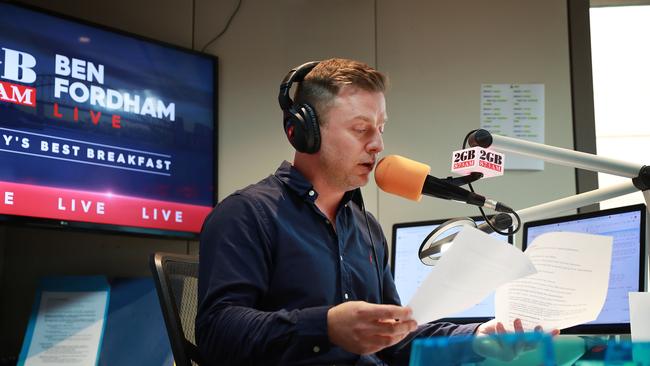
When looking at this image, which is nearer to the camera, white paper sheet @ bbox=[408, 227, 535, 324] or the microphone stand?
white paper sheet @ bbox=[408, 227, 535, 324]

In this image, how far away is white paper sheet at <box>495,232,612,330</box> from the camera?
1.21 m

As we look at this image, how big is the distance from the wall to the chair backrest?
53.4 inches

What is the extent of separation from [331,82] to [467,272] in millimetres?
678

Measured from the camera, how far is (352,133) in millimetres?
1559

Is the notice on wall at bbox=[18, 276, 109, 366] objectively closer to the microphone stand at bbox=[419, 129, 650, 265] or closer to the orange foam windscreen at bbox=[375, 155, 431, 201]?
the orange foam windscreen at bbox=[375, 155, 431, 201]

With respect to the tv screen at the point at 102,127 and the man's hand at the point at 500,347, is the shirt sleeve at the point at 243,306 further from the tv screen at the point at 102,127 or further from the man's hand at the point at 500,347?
the tv screen at the point at 102,127

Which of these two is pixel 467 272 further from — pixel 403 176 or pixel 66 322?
pixel 66 322

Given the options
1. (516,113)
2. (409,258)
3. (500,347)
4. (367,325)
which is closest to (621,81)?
(516,113)

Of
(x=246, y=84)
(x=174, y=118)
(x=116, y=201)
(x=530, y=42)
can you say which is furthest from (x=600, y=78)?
(x=116, y=201)

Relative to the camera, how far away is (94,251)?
2.91 m

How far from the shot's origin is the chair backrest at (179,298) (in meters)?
1.45

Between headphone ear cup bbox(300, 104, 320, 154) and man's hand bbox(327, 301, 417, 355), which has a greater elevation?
headphone ear cup bbox(300, 104, 320, 154)

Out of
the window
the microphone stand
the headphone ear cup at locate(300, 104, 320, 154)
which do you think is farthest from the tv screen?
the microphone stand

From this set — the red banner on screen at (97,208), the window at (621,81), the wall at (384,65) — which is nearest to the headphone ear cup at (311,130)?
the red banner on screen at (97,208)
